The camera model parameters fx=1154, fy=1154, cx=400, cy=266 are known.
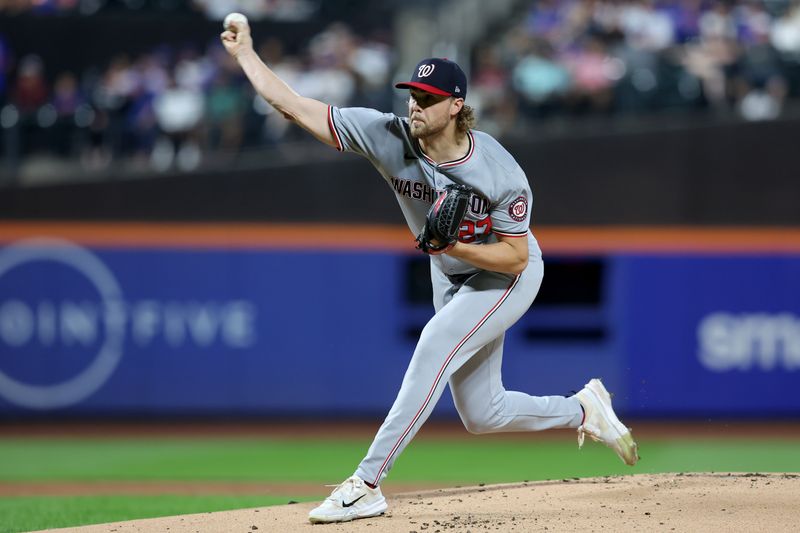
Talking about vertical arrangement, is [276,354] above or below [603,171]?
below

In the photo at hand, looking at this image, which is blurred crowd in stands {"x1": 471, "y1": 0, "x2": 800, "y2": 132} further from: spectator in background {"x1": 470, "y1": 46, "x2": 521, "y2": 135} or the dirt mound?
the dirt mound

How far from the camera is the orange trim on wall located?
37.3 ft

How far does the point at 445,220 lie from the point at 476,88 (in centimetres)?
719

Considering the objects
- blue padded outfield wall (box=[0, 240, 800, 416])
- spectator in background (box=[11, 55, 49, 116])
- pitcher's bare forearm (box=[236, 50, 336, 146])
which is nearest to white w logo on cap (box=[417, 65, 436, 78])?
pitcher's bare forearm (box=[236, 50, 336, 146])

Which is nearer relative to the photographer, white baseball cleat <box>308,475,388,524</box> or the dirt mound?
the dirt mound

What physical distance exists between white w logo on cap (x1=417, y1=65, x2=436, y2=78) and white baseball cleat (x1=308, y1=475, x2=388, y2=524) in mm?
1815

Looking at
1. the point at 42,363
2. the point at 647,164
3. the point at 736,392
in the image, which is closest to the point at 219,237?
the point at 42,363

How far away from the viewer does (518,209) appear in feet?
17.0

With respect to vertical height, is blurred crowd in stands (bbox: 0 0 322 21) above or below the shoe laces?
above

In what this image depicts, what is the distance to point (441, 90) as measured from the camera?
16.3 ft

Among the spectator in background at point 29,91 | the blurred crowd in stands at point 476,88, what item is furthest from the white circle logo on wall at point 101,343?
the spectator in background at point 29,91

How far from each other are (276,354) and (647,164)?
420 centimetres

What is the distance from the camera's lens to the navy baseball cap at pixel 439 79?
195 inches

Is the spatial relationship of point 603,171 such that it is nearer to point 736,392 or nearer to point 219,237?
point 736,392
